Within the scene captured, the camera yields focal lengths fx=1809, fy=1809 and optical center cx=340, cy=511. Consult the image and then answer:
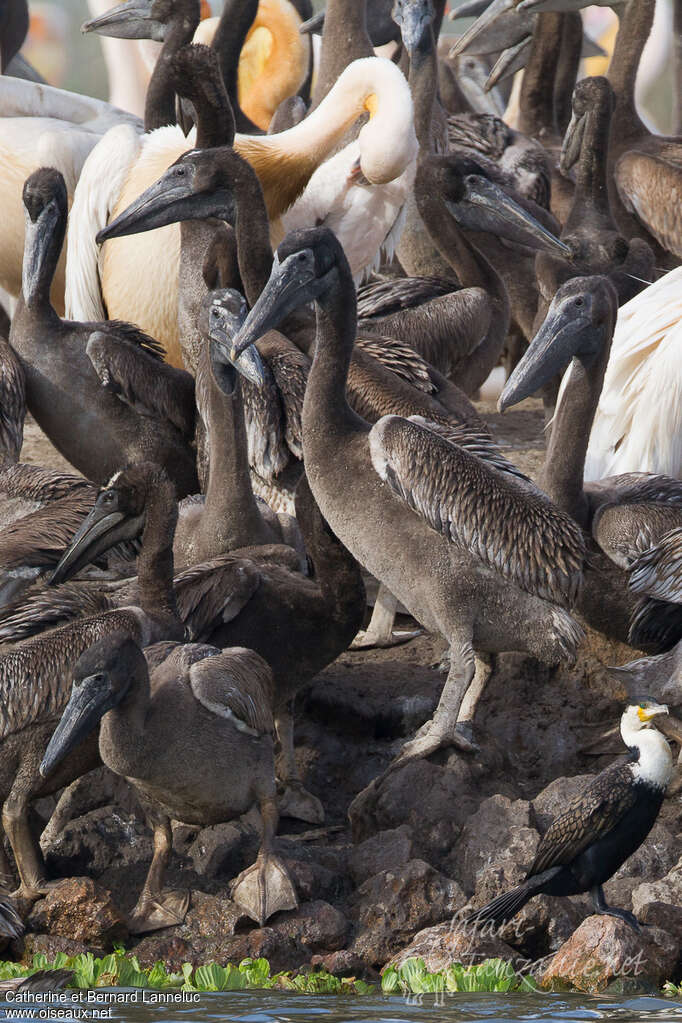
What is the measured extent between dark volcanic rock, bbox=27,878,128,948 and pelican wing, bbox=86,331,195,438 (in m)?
2.58

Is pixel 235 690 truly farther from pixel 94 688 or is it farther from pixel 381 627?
pixel 381 627

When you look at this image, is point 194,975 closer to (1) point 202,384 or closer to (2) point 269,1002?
(2) point 269,1002

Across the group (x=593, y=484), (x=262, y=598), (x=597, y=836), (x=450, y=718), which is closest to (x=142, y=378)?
(x=262, y=598)

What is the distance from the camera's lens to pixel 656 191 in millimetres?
8953

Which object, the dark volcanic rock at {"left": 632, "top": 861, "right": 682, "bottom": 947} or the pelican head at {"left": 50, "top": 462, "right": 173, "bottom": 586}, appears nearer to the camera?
the dark volcanic rock at {"left": 632, "top": 861, "right": 682, "bottom": 947}

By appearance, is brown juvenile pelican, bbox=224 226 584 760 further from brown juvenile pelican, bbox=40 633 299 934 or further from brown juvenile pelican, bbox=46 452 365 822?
brown juvenile pelican, bbox=40 633 299 934

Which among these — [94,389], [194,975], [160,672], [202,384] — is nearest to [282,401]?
[202,384]

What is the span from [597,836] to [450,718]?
0.86 meters

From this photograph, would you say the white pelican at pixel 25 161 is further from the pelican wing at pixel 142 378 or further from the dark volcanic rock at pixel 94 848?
the dark volcanic rock at pixel 94 848

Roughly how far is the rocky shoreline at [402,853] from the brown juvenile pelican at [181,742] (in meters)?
0.08

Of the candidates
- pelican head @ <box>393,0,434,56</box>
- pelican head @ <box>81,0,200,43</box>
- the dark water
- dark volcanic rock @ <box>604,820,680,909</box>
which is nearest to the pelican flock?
dark volcanic rock @ <box>604,820,680,909</box>

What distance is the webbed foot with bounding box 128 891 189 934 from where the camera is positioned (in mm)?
4801

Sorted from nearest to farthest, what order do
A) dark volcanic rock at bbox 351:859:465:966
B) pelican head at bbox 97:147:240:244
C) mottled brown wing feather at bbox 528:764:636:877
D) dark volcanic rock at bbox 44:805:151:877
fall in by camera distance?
mottled brown wing feather at bbox 528:764:636:877
dark volcanic rock at bbox 351:859:465:966
dark volcanic rock at bbox 44:805:151:877
pelican head at bbox 97:147:240:244

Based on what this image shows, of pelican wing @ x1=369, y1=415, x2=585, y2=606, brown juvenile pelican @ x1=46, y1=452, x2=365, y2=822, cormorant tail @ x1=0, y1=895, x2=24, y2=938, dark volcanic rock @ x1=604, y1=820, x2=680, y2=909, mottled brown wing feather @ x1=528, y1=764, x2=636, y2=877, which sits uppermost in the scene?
pelican wing @ x1=369, y1=415, x2=585, y2=606
